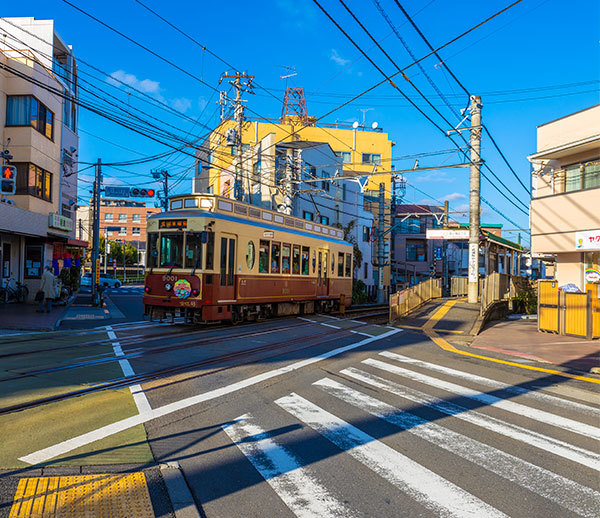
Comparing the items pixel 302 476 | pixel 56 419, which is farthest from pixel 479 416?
pixel 56 419

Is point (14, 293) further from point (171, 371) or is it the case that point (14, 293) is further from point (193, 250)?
point (171, 371)

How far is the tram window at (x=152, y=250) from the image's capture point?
1499cm

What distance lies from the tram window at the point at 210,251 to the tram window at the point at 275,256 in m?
3.54

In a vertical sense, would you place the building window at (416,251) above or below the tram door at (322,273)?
above

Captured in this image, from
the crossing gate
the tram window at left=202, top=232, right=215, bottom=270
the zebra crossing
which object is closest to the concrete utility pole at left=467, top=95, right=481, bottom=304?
the crossing gate

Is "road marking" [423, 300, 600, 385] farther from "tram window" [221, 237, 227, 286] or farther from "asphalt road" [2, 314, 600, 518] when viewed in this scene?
"tram window" [221, 237, 227, 286]

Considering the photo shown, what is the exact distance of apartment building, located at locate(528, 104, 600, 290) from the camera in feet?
56.4

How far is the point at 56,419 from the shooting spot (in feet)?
19.2

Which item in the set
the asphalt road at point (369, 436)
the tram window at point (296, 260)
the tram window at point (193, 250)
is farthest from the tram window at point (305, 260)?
the asphalt road at point (369, 436)

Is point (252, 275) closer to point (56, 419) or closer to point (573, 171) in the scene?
point (56, 419)

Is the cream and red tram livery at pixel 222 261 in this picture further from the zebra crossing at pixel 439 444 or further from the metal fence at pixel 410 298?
the zebra crossing at pixel 439 444

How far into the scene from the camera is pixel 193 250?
47.2ft

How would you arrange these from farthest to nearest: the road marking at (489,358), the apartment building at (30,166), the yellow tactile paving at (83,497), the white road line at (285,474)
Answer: the apartment building at (30,166) → the road marking at (489,358) → the white road line at (285,474) → the yellow tactile paving at (83,497)

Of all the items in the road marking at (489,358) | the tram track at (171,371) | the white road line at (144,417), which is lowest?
A: the road marking at (489,358)
